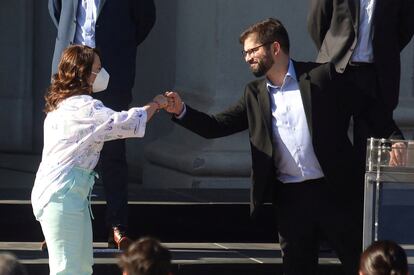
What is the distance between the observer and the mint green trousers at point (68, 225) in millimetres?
5680

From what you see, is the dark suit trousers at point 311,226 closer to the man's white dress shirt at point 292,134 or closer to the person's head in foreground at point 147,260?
the man's white dress shirt at point 292,134

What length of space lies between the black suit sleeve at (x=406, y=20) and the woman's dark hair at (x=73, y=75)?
1967mm

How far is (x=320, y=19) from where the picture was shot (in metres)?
6.93

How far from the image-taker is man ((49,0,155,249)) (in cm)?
726

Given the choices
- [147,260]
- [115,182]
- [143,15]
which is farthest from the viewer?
[143,15]

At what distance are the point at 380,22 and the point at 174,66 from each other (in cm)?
421

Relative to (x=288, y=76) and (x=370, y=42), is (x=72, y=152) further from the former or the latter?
(x=370, y=42)

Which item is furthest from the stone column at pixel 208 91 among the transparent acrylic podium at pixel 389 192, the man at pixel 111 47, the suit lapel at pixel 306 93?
the transparent acrylic podium at pixel 389 192

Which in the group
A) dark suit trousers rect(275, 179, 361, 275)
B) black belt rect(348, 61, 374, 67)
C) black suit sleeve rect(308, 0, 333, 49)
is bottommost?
dark suit trousers rect(275, 179, 361, 275)

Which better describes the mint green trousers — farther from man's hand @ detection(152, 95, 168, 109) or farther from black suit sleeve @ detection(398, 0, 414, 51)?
black suit sleeve @ detection(398, 0, 414, 51)

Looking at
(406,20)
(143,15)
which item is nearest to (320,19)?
(406,20)

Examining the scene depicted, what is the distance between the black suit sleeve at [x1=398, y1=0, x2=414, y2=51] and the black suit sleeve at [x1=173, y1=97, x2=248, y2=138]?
123 cm

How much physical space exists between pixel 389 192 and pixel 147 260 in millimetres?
1769

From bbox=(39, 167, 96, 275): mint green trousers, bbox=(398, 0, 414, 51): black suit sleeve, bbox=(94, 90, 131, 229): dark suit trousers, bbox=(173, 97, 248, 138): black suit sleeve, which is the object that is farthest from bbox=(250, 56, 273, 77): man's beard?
bbox=(94, 90, 131, 229): dark suit trousers
